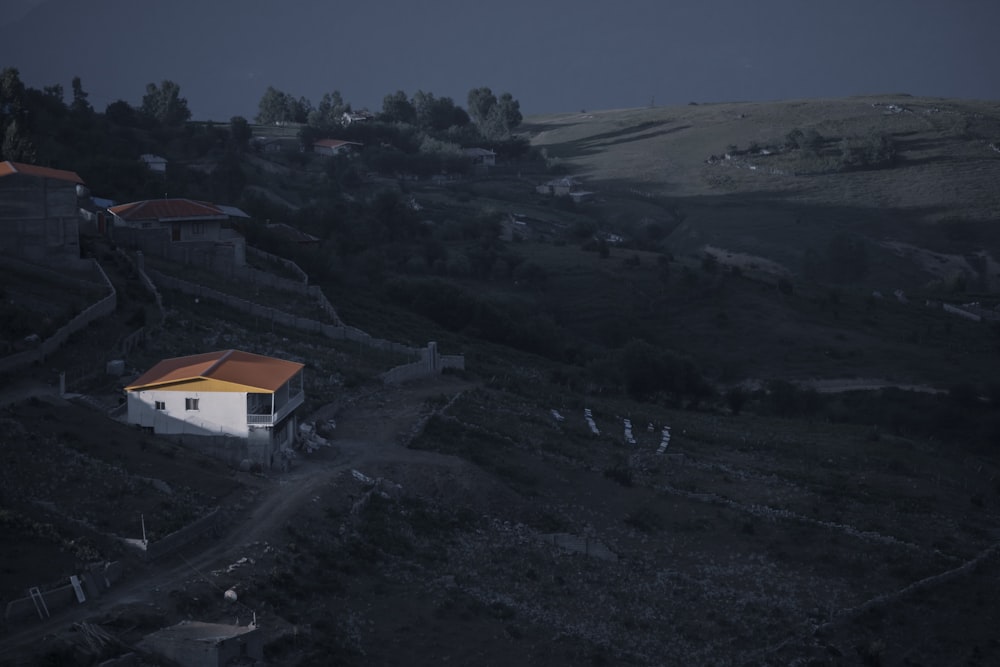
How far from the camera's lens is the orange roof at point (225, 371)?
25.5 meters

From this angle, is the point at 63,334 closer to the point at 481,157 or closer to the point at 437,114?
the point at 481,157

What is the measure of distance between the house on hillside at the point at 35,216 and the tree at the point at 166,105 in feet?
164

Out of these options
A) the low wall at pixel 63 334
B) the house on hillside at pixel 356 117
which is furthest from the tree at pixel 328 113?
the low wall at pixel 63 334

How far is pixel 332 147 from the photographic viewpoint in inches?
3703

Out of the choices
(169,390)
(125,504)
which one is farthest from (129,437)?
(125,504)

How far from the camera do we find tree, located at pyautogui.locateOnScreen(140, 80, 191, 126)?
283 ft

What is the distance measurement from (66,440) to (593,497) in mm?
12239

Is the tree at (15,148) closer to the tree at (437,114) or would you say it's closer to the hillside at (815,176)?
the hillside at (815,176)

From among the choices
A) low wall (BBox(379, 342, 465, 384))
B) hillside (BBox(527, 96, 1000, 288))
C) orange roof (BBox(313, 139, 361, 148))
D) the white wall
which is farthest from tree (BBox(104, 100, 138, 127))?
the white wall

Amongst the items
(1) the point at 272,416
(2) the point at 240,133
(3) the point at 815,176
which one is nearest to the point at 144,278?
(1) the point at 272,416

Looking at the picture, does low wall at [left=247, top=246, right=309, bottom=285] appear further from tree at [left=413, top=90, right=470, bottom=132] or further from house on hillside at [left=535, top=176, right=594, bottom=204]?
tree at [left=413, top=90, right=470, bottom=132]

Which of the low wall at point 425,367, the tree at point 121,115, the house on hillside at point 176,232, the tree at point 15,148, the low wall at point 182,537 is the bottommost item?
the low wall at point 425,367

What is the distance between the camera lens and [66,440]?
77.8 ft

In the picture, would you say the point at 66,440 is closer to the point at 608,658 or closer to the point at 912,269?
the point at 608,658
